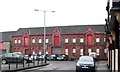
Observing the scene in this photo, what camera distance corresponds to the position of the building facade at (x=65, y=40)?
9231 centimetres

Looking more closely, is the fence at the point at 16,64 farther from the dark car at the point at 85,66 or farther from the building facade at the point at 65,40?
the building facade at the point at 65,40

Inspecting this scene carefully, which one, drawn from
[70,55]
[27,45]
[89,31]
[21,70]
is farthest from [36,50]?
[21,70]

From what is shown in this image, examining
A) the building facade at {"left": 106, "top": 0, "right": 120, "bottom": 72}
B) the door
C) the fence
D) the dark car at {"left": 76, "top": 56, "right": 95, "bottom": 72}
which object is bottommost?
the door

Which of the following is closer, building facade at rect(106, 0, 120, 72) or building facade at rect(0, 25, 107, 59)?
building facade at rect(106, 0, 120, 72)

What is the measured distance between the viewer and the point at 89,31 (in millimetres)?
93188

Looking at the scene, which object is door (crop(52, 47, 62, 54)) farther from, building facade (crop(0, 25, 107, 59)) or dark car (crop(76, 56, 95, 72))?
dark car (crop(76, 56, 95, 72))

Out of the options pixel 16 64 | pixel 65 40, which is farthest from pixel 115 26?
pixel 65 40

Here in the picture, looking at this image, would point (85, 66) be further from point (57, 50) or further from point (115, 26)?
point (57, 50)

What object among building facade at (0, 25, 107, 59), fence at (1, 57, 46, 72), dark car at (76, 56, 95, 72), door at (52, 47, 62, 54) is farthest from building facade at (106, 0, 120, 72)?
→ door at (52, 47, 62, 54)

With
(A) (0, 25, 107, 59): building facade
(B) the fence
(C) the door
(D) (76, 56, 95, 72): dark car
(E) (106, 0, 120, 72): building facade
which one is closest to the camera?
(E) (106, 0, 120, 72): building facade

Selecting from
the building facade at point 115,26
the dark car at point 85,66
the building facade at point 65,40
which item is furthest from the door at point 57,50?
the building facade at point 115,26

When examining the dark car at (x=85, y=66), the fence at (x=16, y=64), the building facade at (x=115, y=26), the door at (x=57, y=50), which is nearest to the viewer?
the building facade at (x=115, y=26)

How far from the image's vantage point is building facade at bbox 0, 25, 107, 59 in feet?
303

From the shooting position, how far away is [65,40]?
9569cm
